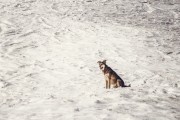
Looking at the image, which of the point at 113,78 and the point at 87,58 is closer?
the point at 113,78

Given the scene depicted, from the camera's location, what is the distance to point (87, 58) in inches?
404

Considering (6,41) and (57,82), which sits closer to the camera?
(57,82)

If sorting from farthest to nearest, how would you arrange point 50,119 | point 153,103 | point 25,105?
point 25,105 → point 153,103 → point 50,119

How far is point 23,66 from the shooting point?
938 centimetres

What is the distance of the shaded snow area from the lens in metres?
5.46

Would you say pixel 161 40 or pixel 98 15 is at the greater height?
pixel 98 15

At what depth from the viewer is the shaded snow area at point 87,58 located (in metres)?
5.46

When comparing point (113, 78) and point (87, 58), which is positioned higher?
point (113, 78)

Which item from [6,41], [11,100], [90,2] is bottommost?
[11,100]

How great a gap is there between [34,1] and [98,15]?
427 cm

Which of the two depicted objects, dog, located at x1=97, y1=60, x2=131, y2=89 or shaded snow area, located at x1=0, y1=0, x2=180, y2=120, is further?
dog, located at x1=97, y1=60, x2=131, y2=89

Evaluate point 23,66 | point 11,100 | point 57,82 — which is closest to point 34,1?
point 23,66

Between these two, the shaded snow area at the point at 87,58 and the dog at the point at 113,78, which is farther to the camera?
the dog at the point at 113,78

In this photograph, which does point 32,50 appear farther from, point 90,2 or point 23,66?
point 90,2
